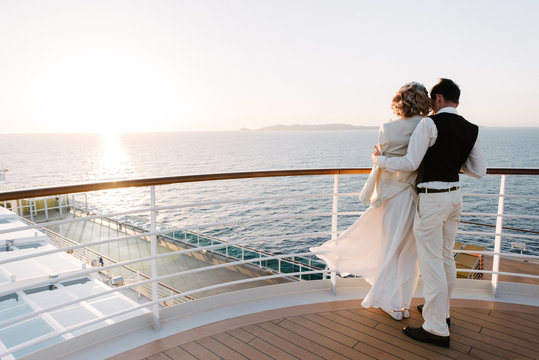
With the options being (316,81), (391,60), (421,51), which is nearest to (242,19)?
(421,51)

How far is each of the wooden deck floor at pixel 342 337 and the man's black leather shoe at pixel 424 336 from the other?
3 cm

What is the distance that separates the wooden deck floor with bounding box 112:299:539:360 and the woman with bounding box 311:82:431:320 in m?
0.20

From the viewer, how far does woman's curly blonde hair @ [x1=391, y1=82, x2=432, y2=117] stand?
1907mm

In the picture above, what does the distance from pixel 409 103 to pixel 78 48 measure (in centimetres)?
5868

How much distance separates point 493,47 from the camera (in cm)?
3259

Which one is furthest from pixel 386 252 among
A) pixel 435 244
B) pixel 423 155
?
pixel 423 155

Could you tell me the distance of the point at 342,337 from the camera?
6.61ft

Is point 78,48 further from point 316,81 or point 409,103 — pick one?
point 409,103

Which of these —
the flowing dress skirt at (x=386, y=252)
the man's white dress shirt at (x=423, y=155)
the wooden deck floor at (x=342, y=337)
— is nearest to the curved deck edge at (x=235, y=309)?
the wooden deck floor at (x=342, y=337)

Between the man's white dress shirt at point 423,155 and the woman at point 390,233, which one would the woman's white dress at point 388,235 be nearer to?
the woman at point 390,233

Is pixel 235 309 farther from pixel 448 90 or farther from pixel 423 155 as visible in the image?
pixel 448 90

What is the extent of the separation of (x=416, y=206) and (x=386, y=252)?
0.35 metres

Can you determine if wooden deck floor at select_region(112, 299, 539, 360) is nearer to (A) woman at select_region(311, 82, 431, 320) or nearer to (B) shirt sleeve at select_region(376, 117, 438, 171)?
(A) woman at select_region(311, 82, 431, 320)

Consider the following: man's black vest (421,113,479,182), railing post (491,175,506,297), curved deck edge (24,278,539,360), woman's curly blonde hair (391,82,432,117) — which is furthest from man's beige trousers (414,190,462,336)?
railing post (491,175,506,297)
